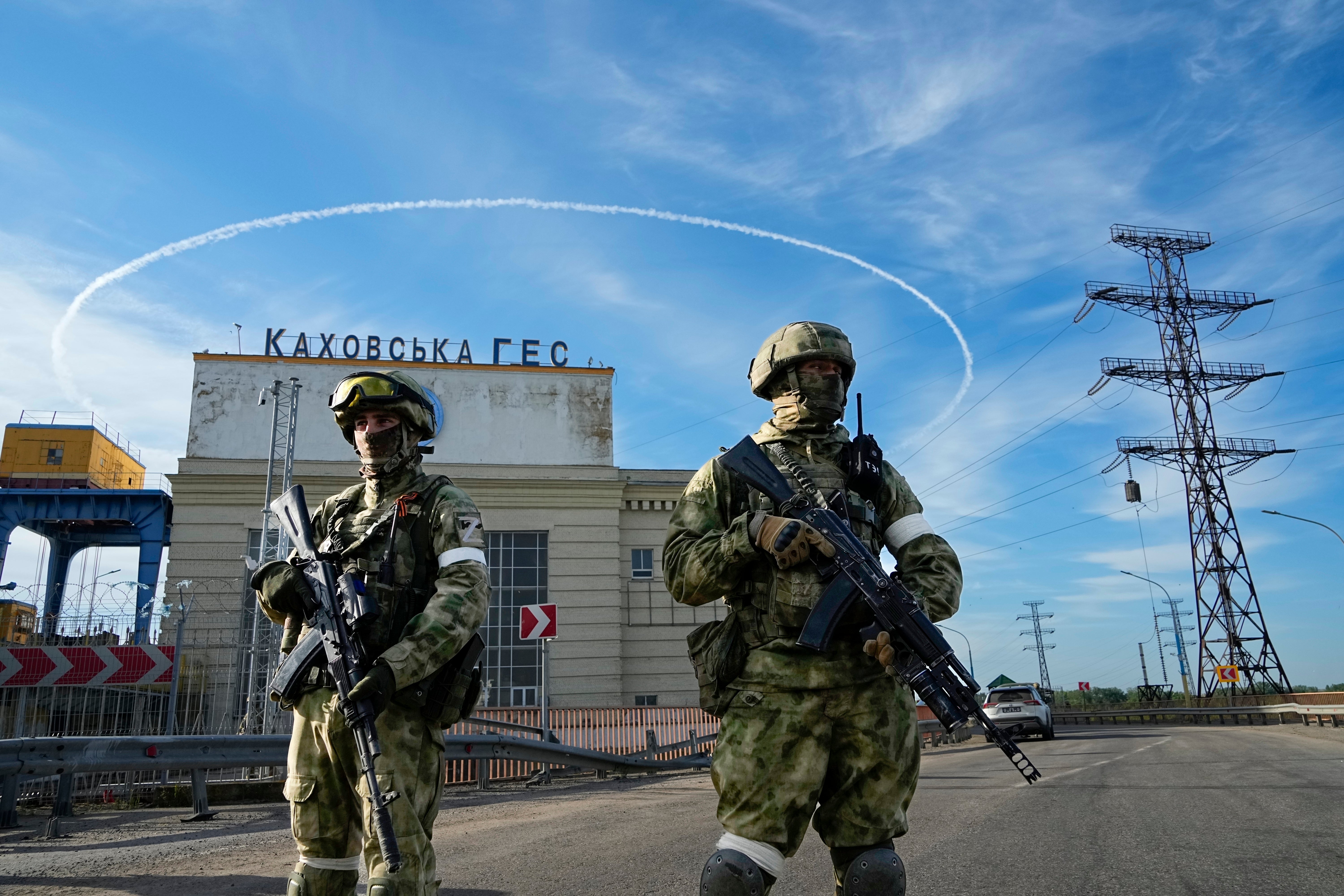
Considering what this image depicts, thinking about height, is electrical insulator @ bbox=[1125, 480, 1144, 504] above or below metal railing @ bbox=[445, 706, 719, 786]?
above

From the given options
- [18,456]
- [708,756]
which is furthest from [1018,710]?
[18,456]

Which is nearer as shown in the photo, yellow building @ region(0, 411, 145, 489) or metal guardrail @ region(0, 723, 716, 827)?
metal guardrail @ region(0, 723, 716, 827)

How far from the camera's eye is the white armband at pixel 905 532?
3.32 metres

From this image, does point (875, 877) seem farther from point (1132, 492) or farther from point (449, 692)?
point (1132, 492)

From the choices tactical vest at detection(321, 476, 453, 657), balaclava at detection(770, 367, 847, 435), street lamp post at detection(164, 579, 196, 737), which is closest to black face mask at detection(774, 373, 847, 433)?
balaclava at detection(770, 367, 847, 435)

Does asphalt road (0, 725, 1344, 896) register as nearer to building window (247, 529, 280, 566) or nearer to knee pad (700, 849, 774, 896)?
knee pad (700, 849, 774, 896)

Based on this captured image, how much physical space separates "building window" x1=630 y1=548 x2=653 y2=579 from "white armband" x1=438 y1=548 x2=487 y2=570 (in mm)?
25635

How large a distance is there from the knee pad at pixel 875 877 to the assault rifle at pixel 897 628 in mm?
421

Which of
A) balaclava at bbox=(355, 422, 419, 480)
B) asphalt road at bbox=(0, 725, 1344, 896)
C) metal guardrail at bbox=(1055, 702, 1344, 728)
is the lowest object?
metal guardrail at bbox=(1055, 702, 1344, 728)

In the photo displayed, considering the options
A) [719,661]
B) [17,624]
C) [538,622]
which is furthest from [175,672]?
[719,661]

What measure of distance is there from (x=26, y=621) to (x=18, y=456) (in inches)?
748

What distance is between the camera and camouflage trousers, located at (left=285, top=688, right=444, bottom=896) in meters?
3.05

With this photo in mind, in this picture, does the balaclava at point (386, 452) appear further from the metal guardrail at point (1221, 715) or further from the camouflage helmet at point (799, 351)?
the metal guardrail at point (1221, 715)

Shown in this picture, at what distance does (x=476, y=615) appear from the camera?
333 cm
